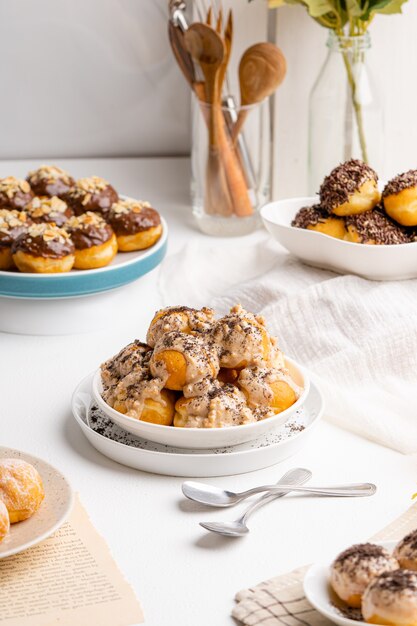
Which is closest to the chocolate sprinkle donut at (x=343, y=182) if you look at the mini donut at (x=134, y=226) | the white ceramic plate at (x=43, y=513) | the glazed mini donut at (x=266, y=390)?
the mini donut at (x=134, y=226)

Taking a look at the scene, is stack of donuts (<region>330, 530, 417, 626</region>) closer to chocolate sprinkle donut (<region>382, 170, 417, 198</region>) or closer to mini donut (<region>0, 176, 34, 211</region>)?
chocolate sprinkle donut (<region>382, 170, 417, 198</region>)

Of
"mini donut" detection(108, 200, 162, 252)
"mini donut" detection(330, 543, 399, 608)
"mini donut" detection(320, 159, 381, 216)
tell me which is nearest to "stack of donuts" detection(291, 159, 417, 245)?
"mini donut" detection(320, 159, 381, 216)

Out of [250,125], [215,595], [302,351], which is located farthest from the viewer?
[250,125]

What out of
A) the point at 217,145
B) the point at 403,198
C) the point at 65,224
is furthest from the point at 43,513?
the point at 217,145

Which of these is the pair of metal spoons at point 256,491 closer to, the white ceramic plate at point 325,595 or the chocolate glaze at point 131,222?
the white ceramic plate at point 325,595

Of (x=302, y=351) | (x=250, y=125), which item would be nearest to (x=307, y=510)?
(x=302, y=351)

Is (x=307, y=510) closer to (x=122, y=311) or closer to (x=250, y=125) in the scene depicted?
(x=122, y=311)

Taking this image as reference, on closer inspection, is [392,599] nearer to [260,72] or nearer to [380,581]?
[380,581]
